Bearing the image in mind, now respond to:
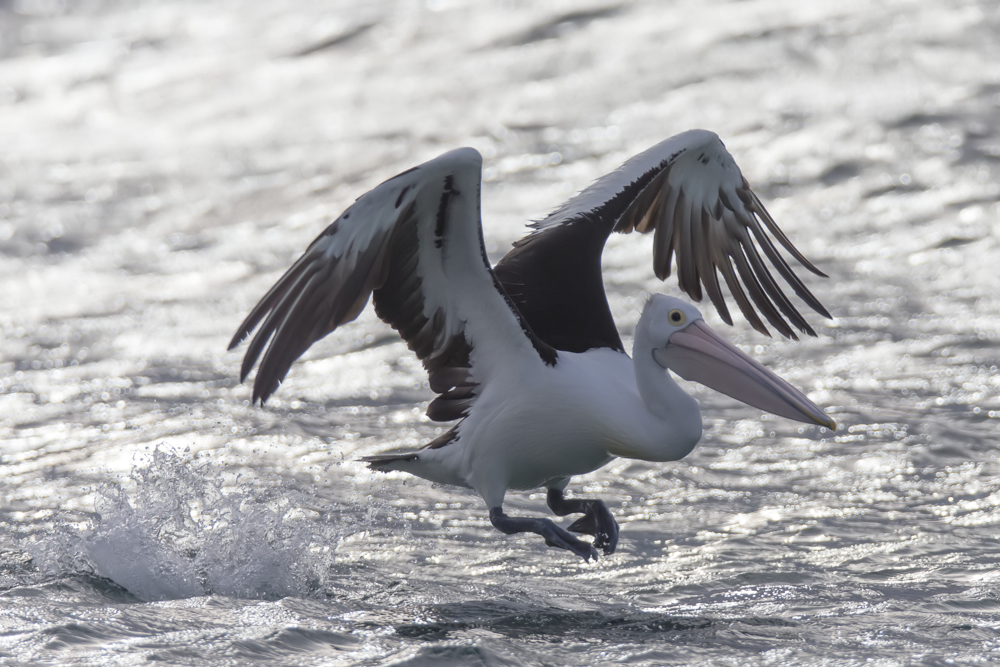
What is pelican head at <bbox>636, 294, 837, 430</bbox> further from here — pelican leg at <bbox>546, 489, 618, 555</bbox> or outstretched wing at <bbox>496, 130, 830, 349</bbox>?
pelican leg at <bbox>546, 489, 618, 555</bbox>

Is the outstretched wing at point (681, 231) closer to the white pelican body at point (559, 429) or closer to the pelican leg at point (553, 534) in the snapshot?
the white pelican body at point (559, 429)

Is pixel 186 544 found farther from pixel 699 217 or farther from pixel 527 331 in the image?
pixel 699 217

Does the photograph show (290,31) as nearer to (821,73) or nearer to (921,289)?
(821,73)

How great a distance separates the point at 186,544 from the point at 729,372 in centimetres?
262

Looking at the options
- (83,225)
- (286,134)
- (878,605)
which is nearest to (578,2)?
(286,134)

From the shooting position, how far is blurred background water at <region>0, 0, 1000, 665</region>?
5.57m

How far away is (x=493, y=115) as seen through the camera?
15.5 metres

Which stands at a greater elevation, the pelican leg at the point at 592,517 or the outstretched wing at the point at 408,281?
the outstretched wing at the point at 408,281

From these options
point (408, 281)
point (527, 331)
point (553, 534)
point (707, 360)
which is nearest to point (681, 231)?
point (707, 360)

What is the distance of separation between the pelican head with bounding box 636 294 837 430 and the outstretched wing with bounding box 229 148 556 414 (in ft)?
1.67

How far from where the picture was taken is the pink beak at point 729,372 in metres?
5.67

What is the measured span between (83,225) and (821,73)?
864 centimetres

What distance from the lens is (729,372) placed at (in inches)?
231

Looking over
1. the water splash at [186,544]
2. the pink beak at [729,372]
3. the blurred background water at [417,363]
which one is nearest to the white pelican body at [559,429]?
the pink beak at [729,372]
